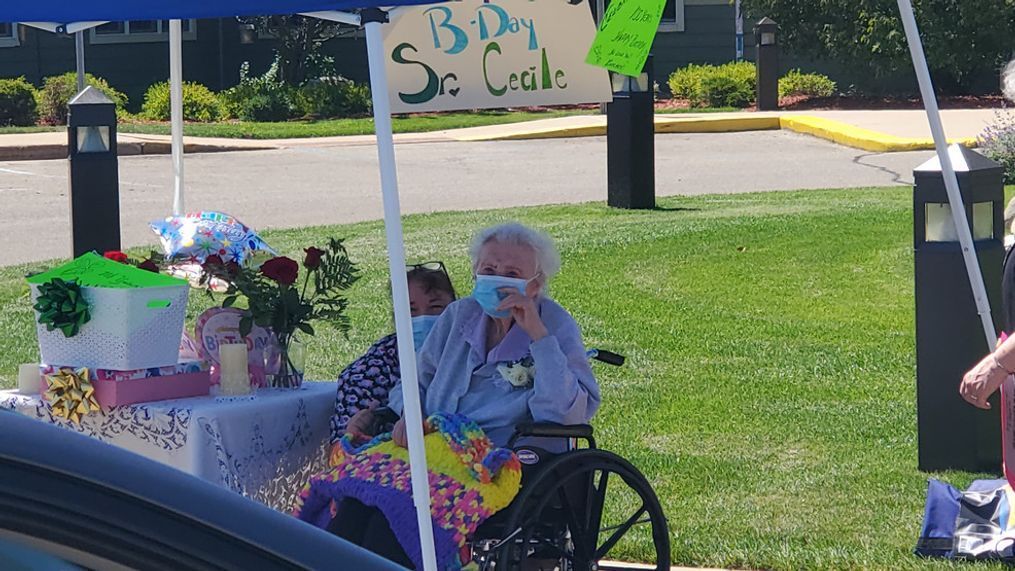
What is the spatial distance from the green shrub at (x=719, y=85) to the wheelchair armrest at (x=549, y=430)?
21.1 metres

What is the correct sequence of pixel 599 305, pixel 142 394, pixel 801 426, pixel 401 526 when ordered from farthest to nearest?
pixel 599 305 → pixel 801 426 → pixel 142 394 → pixel 401 526

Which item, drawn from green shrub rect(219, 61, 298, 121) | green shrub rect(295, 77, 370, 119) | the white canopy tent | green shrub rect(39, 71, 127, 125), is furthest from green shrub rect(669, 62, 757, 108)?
the white canopy tent

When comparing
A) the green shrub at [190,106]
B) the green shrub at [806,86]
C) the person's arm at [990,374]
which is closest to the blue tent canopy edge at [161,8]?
the person's arm at [990,374]

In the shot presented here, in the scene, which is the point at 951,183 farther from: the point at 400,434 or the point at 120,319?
the point at 120,319

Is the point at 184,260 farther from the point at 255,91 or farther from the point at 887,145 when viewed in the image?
the point at 255,91

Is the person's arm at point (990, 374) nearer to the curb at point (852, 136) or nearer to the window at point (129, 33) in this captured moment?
the curb at point (852, 136)

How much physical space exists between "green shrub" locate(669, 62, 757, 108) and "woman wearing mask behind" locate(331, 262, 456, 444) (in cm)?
2048

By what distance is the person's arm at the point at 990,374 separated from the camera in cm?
459

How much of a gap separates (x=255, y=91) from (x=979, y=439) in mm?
21039

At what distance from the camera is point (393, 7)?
151 inches

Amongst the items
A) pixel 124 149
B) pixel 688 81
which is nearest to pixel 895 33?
pixel 688 81

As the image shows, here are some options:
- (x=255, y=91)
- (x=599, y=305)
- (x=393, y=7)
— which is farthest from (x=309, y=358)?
(x=255, y=91)

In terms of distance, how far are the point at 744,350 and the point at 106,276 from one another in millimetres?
4283

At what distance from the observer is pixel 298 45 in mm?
26750
